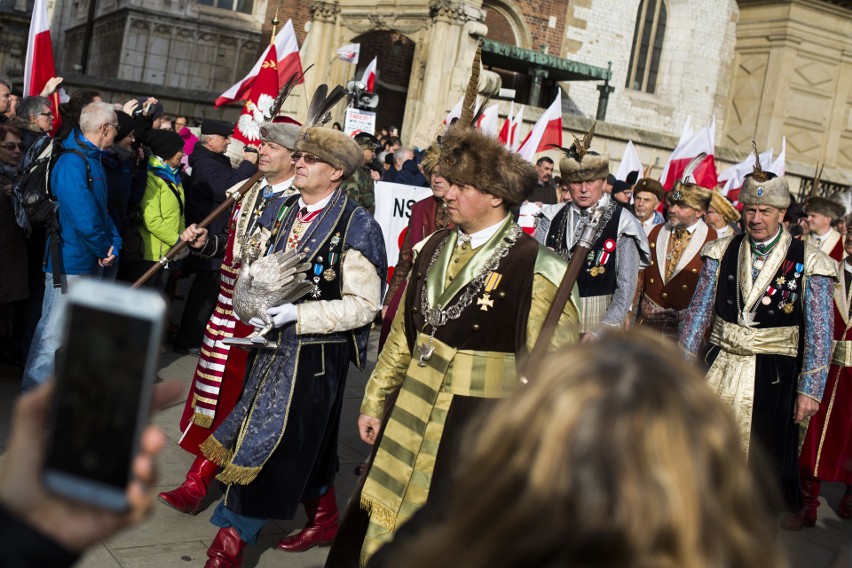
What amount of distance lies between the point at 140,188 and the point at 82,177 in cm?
159

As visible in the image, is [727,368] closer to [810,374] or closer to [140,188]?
[810,374]

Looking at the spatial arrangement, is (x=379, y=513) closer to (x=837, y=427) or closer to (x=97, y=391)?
(x=97, y=391)

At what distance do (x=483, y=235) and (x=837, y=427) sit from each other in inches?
166

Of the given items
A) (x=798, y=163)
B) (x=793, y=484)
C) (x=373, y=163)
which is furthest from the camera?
(x=798, y=163)

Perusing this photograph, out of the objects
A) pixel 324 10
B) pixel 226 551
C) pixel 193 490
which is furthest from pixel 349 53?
pixel 226 551

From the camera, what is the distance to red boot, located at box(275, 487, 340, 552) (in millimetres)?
5109

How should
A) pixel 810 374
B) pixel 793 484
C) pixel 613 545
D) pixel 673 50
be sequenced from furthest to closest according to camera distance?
pixel 673 50
pixel 793 484
pixel 810 374
pixel 613 545

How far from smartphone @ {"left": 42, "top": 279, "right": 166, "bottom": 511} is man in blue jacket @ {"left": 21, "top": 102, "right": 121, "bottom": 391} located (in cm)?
563

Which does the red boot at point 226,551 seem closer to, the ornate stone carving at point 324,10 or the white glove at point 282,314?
the white glove at point 282,314

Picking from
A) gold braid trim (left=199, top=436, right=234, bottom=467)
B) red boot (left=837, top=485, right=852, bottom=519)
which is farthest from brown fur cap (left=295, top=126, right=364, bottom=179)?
red boot (left=837, top=485, right=852, bottom=519)

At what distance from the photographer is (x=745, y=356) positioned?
5891mm

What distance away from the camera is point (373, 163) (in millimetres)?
13547

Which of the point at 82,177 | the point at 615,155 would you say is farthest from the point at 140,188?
the point at 615,155

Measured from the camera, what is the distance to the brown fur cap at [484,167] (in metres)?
4.21
